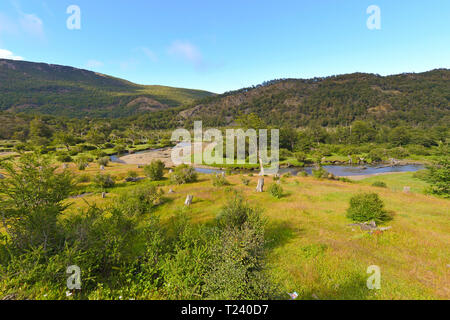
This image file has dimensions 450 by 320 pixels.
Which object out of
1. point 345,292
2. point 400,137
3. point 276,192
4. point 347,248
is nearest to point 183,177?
point 276,192

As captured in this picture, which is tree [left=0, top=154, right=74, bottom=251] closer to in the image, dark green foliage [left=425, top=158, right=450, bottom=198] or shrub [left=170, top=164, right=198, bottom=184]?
shrub [left=170, top=164, right=198, bottom=184]

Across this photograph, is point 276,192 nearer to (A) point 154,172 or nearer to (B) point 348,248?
(B) point 348,248

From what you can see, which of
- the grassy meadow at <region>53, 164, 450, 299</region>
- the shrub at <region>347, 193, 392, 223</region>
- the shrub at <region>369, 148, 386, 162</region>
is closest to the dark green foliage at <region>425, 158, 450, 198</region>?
the grassy meadow at <region>53, 164, 450, 299</region>

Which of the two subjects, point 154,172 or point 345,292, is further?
point 154,172

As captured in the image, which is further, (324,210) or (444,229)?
(324,210)

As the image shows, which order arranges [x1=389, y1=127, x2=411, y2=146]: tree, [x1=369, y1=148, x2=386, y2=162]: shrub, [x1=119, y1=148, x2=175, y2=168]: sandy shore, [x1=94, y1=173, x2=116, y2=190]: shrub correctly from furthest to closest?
[x1=389, y1=127, x2=411, y2=146]: tree < [x1=369, y1=148, x2=386, y2=162]: shrub < [x1=119, y1=148, x2=175, y2=168]: sandy shore < [x1=94, y1=173, x2=116, y2=190]: shrub
